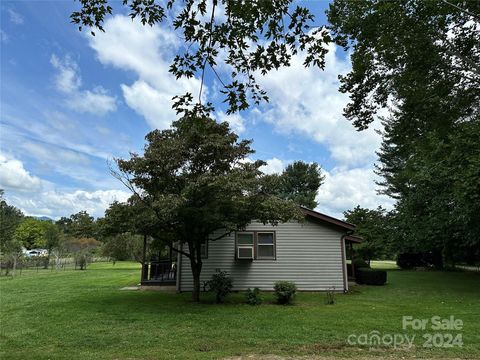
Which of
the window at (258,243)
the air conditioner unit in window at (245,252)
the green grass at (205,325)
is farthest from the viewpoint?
the window at (258,243)

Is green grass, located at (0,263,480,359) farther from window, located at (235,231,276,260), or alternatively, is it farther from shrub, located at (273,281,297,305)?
window, located at (235,231,276,260)

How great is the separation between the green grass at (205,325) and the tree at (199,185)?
2436 mm

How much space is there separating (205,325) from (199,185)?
3.60 meters

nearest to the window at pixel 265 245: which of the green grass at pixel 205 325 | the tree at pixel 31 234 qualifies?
the green grass at pixel 205 325

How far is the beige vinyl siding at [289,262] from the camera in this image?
1459cm

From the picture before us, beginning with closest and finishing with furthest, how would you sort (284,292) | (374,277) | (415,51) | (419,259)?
1. (415,51)
2. (284,292)
3. (374,277)
4. (419,259)

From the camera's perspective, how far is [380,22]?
8758mm

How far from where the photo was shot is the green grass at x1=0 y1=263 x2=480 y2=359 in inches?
229

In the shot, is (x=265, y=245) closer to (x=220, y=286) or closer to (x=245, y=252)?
(x=245, y=252)

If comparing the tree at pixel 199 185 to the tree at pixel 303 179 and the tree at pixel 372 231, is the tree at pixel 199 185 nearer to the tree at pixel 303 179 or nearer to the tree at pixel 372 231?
the tree at pixel 372 231

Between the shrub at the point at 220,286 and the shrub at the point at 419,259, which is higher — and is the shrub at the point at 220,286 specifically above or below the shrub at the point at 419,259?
below

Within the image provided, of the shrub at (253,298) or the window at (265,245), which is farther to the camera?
the window at (265,245)

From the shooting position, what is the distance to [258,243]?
48.8 ft

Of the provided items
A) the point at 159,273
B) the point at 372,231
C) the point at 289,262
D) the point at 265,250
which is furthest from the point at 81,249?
the point at 289,262
